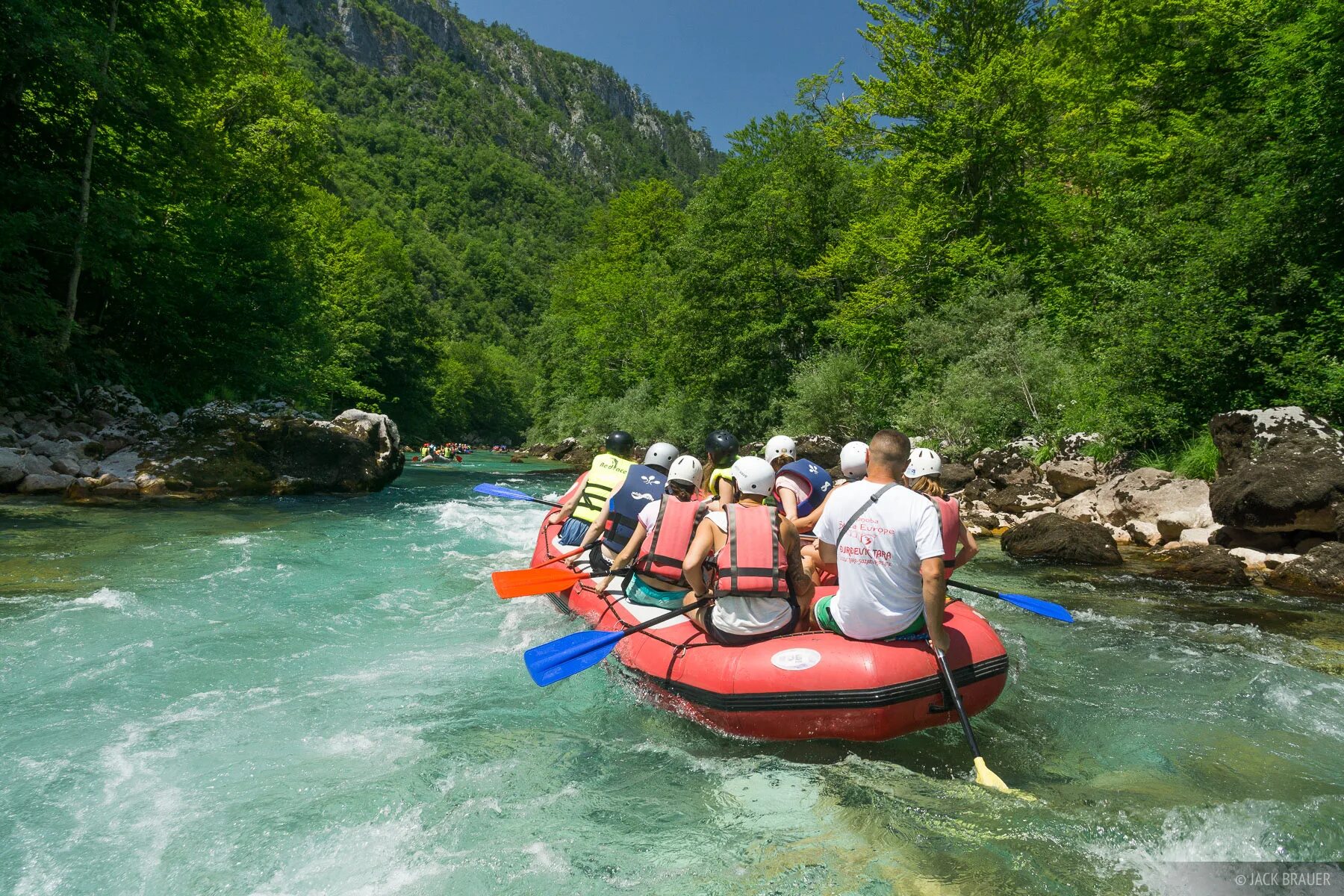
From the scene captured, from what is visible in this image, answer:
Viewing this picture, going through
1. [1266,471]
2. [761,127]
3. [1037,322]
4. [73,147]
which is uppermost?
[761,127]

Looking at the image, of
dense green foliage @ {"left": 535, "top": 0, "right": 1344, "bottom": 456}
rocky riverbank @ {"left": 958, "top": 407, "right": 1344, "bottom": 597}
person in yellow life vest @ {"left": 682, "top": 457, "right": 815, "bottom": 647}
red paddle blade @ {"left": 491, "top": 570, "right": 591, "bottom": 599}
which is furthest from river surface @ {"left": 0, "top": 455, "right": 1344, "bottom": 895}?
dense green foliage @ {"left": 535, "top": 0, "right": 1344, "bottom": 456}

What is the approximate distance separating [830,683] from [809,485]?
8.40ft

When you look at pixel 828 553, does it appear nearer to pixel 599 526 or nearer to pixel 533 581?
pixel 599 526

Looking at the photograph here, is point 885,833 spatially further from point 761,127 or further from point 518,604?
point 761,127

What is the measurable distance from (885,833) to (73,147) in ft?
56.2

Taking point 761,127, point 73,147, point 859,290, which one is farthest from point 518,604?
point 761,127

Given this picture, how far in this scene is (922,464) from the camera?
16.1ft

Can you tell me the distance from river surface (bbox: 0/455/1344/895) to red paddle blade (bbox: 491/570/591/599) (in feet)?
1.52

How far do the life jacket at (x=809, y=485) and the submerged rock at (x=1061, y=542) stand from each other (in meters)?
5.01

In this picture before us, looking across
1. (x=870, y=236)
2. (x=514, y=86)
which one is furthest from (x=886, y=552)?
(x=514, y=86)

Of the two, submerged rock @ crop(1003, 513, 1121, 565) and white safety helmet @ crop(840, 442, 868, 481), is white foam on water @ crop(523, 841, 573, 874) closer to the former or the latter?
white safety helmet @ crop(840, 442, 868, 481)

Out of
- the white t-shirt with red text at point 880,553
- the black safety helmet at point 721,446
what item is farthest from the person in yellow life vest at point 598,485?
the white t-shirt with red text at point 880,553

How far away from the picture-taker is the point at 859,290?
2031 centimetres

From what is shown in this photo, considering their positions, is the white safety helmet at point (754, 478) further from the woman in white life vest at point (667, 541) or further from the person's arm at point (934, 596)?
the person's arm at point (934, 596)
